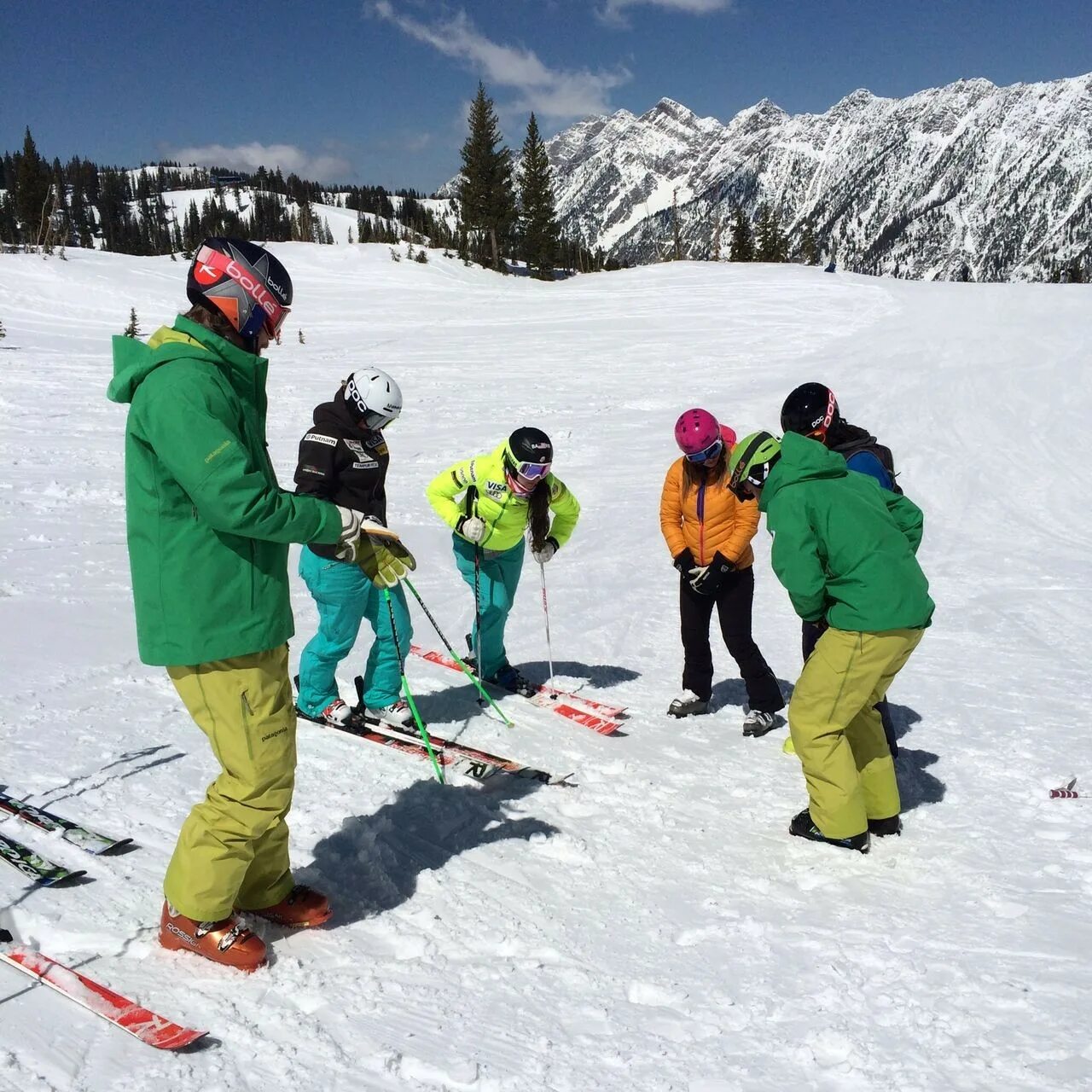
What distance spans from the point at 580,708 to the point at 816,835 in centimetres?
223

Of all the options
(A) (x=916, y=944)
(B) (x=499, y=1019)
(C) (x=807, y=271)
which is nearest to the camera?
(B) (x=499, y=1019)

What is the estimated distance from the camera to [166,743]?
4.92m

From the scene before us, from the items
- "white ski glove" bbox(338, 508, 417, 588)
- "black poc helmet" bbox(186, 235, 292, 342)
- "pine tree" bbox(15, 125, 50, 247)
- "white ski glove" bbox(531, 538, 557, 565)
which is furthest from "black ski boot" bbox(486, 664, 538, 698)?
"pine tree" bbox(15, 125, 50, 247)

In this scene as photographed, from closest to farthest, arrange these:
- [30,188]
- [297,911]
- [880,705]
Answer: [297,911] < [880,705] < [30,188]

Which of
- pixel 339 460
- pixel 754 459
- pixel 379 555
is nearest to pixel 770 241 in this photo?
pixel 754 459

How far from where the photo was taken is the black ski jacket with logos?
17.3 ft

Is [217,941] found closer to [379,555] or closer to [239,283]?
[379,555]

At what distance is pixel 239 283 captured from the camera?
2.88m

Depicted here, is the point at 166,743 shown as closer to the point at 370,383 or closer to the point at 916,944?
the point at 370,383

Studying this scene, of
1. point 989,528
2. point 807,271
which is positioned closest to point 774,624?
point 989,528

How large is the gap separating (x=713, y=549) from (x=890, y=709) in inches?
79.9

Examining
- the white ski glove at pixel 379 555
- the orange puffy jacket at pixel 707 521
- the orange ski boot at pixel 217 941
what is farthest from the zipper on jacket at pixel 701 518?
the orange ski boot at pixel 217 941

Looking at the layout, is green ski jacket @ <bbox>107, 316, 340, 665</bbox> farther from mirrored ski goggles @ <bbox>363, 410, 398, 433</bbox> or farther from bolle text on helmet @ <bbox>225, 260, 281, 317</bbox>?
mirrored ski goggles @ <bbox>363, 410, 398, 433</bbox>

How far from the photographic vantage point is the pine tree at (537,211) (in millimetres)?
47656
